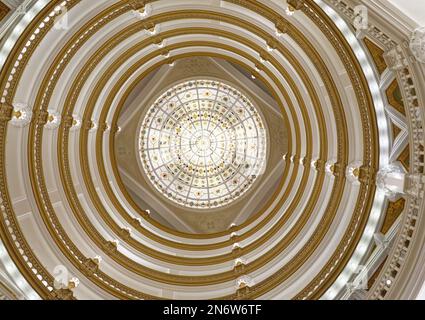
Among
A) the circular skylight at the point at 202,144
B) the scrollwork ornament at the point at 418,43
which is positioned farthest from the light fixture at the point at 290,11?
the circular skylight at the point at 202,144

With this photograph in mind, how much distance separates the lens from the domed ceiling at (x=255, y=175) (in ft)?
26.0

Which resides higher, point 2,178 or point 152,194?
point 152,194

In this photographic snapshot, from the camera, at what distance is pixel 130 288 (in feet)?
36.7

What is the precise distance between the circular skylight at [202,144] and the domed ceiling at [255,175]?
55cm

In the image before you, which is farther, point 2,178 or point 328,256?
point 328,256

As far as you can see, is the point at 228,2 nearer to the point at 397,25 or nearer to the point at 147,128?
the point at 397,25

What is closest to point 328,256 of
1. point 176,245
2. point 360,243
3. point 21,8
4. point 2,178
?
point 360,243

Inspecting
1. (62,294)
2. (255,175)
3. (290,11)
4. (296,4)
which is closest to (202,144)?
(255,175)

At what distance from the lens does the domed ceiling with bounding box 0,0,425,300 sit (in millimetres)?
7930

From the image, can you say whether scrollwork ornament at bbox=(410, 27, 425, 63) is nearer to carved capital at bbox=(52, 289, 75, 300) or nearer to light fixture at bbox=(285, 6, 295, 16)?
light fixture at bbox=(285, 6, 295, 16)

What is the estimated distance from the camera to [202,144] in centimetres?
1941

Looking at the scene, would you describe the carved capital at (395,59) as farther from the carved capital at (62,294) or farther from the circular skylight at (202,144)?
the circular skylight at (202,144)
